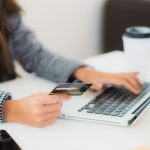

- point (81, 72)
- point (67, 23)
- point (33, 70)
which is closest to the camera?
point (81, 72)

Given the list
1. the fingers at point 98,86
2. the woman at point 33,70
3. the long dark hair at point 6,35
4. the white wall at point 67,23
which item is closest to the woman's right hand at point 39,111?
the woman at point 33,70

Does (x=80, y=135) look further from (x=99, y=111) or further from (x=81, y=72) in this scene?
(x=81, y=72)

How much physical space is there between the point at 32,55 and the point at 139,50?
1.43 feet

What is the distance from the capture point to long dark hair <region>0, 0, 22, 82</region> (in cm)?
123

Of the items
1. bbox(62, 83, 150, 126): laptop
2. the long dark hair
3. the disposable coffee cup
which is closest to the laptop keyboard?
bbox(62, 83, 150, 126): laptop

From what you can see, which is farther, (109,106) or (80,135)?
(109,106)

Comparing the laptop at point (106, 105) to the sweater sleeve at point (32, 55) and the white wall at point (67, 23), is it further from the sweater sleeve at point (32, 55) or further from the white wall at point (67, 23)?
the white wall at point (67, 23)

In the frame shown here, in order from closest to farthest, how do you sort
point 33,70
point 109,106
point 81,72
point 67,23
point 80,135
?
point 80,135 → point 109,106 → point 81,72 → point 33,70 → point 67,23

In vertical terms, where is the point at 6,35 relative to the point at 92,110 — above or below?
above

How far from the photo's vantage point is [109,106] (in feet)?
2.73

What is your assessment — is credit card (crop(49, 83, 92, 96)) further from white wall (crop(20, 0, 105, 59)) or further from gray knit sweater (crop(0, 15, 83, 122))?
white wall (crop(20, 0, 105, 59))

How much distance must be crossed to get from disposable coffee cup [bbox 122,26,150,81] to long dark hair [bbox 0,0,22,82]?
0.46 meters

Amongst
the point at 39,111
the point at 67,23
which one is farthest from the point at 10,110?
the point at 67,23

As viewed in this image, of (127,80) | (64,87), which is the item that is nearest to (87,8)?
(127,80)
